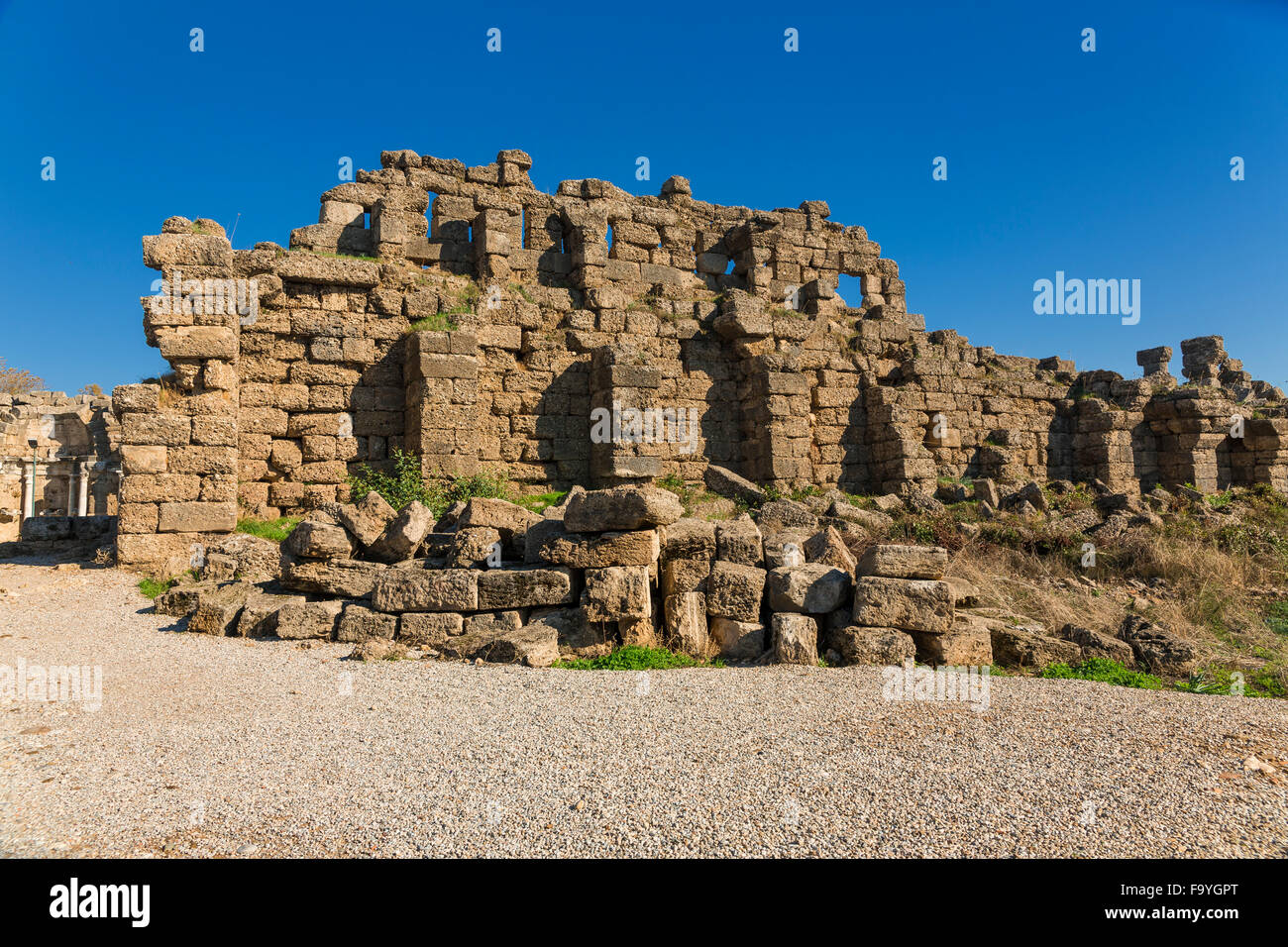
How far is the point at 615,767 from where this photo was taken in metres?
4.11

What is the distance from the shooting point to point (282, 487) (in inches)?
447

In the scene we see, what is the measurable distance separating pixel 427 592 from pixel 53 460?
25948 millimetres

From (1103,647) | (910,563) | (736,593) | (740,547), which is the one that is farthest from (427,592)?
(1103,647)

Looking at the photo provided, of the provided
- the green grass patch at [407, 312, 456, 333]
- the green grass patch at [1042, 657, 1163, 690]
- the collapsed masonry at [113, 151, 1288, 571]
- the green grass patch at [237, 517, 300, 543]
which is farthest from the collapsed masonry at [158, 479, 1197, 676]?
the green grass patch at [407, 312, 456, 333]

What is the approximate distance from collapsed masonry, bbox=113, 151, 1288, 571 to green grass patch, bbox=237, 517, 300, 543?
18.7 inches

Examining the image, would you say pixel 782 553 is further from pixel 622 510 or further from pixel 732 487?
pixel 732 487

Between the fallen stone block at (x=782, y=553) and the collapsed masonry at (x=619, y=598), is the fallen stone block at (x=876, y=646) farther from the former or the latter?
the fallen stone block at (x=782, y=553)

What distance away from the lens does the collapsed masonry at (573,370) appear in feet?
33.7

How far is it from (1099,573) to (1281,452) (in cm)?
1236

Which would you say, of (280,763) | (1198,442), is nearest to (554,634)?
(280,763)

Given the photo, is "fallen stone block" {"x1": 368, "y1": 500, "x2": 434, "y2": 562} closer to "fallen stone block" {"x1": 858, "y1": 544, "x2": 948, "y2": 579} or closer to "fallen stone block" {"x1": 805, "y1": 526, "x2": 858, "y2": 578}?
"fallen stone block" {"x1": 805, "y1": 526, "x2": 858, "y2": 578}

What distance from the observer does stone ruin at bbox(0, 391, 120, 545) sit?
922 inches

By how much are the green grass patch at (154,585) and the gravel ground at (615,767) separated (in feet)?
7.47

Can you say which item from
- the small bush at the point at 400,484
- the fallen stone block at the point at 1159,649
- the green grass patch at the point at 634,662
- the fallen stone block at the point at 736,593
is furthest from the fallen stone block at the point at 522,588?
the fallen stone block at the point at 1159,649
